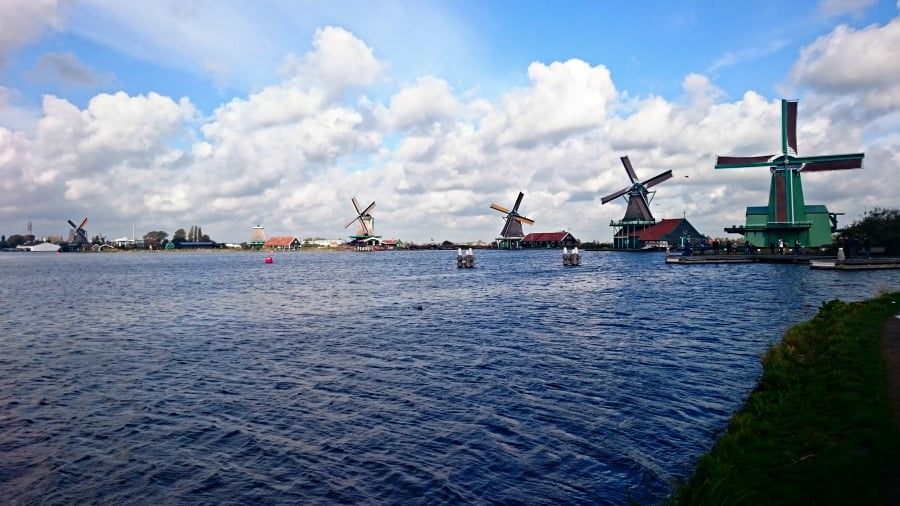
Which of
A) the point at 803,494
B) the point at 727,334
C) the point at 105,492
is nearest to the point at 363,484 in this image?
the point at 105,492

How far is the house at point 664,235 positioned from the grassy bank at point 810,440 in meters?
127

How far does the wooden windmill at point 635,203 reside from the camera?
130 meters

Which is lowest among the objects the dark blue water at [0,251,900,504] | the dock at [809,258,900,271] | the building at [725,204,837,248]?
the dark blue water at [0,251,900,504]

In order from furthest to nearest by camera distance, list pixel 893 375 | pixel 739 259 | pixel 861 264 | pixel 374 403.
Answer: pixel 739 259, pixel 861 264, pixel 374 403, pixel 893 375

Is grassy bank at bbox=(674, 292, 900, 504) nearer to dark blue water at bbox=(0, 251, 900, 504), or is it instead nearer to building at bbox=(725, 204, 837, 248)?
dark blue water at bbox=(0, 251, 900, 504)

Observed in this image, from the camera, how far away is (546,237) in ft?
638

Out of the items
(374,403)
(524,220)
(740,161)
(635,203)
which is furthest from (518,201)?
(374,403)

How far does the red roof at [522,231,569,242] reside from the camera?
631ft

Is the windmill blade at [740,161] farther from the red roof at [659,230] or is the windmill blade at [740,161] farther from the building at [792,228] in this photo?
the red roof at [659,230]

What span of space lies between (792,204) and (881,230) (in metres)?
12.4

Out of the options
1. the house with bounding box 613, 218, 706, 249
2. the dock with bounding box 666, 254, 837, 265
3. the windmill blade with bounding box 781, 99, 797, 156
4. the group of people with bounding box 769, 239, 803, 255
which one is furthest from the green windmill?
the house with bounding box 613, 218, 706, 249

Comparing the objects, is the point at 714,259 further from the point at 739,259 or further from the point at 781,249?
the point at 781,249

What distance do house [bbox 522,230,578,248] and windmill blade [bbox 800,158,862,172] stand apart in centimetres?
10008

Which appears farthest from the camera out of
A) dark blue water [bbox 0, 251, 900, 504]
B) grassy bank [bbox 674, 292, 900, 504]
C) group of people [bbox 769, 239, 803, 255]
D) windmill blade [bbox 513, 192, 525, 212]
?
windmill blade [bbox 513, 192, 525, 212]
